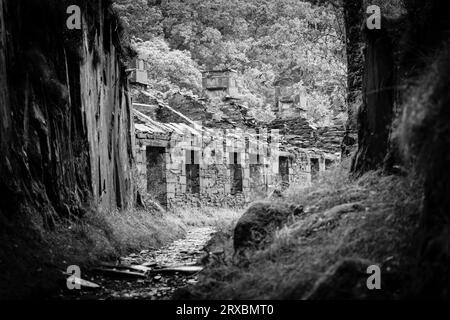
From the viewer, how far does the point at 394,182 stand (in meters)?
6.96

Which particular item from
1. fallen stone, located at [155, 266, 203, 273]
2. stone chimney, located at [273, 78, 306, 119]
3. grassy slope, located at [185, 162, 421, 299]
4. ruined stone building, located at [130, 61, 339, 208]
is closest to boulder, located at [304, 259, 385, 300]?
grassy slope, located at [185, 162, 421, 299]

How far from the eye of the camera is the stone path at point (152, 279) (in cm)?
688

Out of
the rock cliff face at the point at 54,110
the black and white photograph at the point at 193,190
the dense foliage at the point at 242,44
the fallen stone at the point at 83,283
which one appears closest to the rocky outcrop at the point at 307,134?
the dense foliage at the point at 242,44

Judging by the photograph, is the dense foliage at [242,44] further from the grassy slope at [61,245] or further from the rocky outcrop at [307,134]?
the grassy slope at [61,245]

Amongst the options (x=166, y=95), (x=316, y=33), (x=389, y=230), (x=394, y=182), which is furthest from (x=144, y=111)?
(x=389, y=230)

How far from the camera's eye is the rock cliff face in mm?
8070

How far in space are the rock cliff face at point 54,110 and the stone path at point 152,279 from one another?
1.33 m

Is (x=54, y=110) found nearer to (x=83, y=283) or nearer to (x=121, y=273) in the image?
(x=121, y=273)

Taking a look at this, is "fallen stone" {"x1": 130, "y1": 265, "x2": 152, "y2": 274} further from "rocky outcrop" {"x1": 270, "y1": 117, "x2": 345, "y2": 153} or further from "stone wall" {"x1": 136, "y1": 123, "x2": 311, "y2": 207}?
"rocky outcrop" {"x1": 270, "y1": 117, "x2": 345, "y2": 153}

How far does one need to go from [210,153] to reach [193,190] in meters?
1.38

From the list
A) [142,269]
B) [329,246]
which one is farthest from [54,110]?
[329,246]

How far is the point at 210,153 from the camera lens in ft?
67.7

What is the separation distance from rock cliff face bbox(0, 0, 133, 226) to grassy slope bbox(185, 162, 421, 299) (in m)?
2.95
